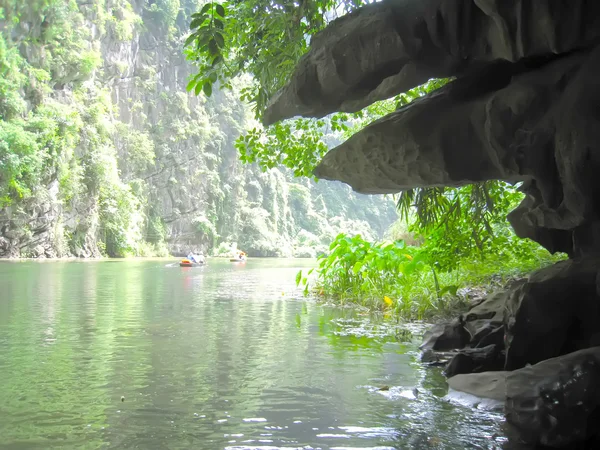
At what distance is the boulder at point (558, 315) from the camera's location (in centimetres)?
353

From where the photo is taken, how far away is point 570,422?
268cm

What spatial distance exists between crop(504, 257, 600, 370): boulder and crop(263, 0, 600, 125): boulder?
1422 mm

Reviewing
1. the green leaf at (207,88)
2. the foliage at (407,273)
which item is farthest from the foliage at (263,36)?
the foliage at (407,273)

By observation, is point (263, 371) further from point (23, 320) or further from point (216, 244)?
point (216, 244)

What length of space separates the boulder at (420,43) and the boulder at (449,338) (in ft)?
7.24

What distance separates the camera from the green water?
290cm

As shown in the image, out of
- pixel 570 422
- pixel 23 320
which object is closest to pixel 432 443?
pixel 570 422

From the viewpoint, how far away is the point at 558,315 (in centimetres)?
357

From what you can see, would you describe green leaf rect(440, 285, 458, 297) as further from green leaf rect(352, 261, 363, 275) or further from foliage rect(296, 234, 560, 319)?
green leaf rect(352, 261, 363, 275)

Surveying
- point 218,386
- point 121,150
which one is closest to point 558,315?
point 218,386

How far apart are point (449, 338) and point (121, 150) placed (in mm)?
51291

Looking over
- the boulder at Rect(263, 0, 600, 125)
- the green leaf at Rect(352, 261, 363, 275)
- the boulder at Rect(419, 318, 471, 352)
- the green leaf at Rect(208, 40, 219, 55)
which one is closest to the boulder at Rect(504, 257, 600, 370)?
the boulder at Rect(419, 318, 471, 352)

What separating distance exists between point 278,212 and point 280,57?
6644 cm

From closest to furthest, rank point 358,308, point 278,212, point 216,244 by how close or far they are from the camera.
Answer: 1. point 358,308
2. point 216,244
3. point 278,212
